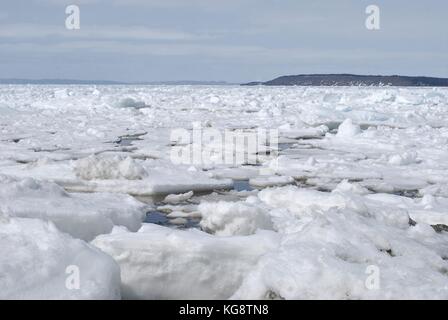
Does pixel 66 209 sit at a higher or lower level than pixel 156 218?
higher

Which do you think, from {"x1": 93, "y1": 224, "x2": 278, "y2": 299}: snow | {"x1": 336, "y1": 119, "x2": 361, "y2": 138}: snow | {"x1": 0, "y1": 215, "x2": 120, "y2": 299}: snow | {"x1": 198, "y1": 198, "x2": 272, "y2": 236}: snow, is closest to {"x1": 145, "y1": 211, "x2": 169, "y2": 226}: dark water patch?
{"x1": 198, "y1": 198, "x2": 272, "y2": 236}: snow

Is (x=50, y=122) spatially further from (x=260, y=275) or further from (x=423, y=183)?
(x=260, y=275)

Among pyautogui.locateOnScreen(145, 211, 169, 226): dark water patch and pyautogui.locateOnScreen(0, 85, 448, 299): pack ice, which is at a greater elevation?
pyautogui.locateOnScreen(0, 85, 448, 299): pack ice

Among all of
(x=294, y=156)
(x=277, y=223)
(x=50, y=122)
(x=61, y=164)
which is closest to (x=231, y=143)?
(x=294, y=156)

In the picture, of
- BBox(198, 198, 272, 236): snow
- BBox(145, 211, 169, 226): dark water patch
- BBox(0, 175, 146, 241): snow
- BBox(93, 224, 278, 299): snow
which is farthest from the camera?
BBox(145, 211, 169, 226): dark water patch

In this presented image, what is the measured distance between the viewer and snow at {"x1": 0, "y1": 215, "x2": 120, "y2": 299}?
2.63 m

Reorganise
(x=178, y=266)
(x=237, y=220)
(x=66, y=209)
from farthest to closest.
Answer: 1. (x=237, y=220)
2. (x=66, y=209)
3. (x=178, y=266)

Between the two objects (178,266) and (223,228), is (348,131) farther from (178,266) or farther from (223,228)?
(178,266)

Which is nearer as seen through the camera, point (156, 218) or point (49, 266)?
point (49, 266)

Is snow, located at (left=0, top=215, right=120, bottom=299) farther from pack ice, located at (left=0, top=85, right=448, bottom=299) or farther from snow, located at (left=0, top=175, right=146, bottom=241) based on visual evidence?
snow, located at (left=0, top=175, right=146, bottom=241)

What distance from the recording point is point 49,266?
2.79 m

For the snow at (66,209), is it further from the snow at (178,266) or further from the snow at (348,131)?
the snow at (348,131)

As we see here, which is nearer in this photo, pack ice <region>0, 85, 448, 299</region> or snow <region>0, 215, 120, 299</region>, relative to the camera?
snow <region>0, 215, 120, 299</region>

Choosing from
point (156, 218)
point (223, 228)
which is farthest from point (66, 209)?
point (223, 228)
